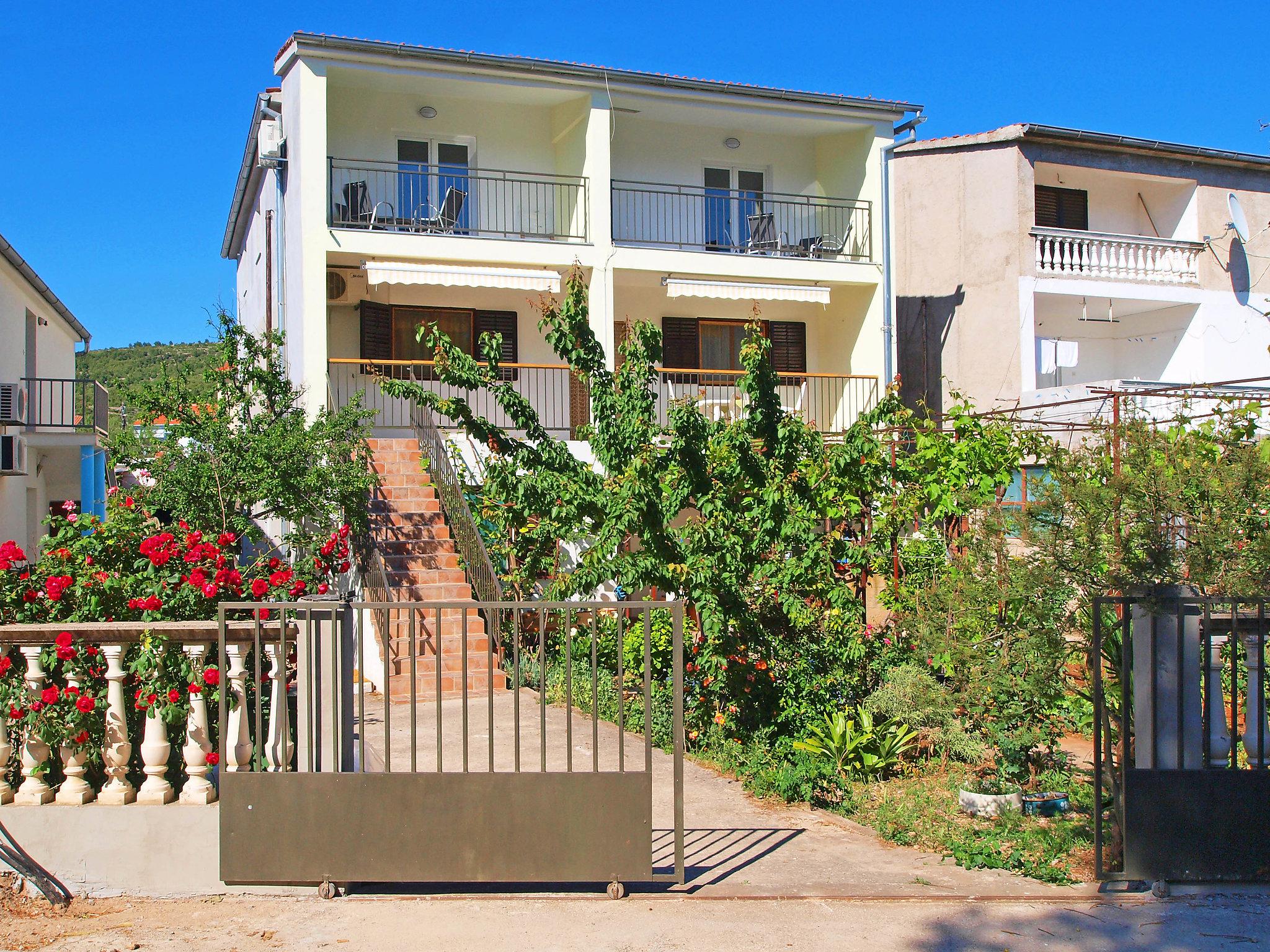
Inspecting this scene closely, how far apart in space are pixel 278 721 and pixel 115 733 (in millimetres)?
823

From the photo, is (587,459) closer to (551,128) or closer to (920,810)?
(551,128)

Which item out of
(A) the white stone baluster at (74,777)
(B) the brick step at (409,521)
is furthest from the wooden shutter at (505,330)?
(A) the white stone baluster at (74,777)

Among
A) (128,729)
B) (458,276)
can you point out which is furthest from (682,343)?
(128,729)

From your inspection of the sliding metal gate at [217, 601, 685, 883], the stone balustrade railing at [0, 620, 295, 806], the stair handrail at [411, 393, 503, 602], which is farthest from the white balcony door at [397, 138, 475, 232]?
the sliding metal gate at [217, 601, 685, 883]

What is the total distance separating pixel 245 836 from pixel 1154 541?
16.8 ft

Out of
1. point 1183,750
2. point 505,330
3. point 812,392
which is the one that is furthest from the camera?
point 812,392

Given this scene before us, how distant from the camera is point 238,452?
39.8 ft

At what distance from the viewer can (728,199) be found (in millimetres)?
19547

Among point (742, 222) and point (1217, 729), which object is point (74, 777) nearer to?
point (1217, 729)

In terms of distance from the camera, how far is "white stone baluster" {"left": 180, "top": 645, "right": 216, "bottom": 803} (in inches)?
215

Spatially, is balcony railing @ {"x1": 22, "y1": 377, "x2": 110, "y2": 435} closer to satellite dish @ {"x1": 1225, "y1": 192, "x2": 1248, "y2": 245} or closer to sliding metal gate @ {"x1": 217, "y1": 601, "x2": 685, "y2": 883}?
sliding metal gate @ {"x1": 217, "y1": 601, "x2": 685, "y2": 883}

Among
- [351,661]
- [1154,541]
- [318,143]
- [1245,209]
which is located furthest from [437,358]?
[1245,209]

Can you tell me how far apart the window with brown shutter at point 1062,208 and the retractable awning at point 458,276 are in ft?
34.4

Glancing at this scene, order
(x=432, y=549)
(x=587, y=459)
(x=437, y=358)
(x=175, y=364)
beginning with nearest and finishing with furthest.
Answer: (x=437, y=358), (x=175, y=364), (x=432, y=549), (x=587, y=459)
